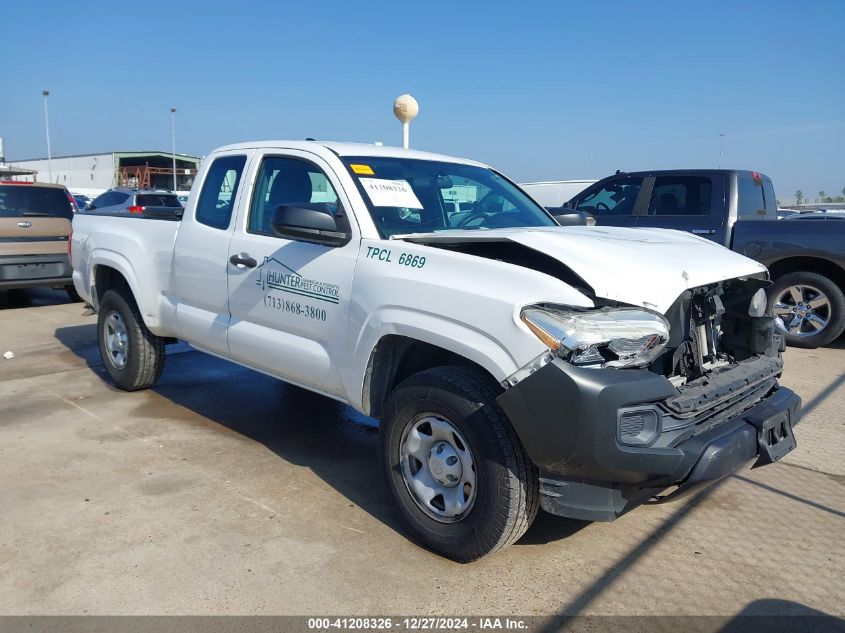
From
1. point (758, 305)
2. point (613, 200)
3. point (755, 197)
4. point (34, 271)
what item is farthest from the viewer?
point (34, 271)

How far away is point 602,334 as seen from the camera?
2.83 m

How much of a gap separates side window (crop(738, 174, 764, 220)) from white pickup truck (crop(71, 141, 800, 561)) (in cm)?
475

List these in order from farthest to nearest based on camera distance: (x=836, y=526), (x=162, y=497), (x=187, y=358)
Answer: (x=187, y=358)
(x=162, y=497)
(x=836, y=526)

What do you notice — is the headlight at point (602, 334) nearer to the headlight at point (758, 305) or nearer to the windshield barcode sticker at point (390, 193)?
the headlight at point (758, 305)

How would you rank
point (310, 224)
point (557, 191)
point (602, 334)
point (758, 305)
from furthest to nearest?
point (557, 191)
point (758, 305)
point (310, 224)
point (602, 334)

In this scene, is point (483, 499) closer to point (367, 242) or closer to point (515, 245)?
point (515, 245)

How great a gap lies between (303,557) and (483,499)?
0.93 meters

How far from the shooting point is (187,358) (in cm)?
730

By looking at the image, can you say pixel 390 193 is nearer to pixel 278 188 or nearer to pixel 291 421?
pixel 278 188

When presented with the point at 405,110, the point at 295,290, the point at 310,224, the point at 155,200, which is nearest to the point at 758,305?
the point at 310,224

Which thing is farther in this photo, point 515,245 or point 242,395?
point 242,395

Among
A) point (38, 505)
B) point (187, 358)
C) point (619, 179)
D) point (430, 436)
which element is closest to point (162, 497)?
point (38, 505)

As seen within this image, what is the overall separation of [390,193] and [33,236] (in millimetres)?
8150

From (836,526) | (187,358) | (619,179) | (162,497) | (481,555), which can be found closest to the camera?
(481,555)
